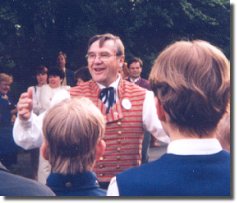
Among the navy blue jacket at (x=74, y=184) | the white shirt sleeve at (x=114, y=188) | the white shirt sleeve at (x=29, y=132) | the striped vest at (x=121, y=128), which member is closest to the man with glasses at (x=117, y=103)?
the striped vest at (x=121, y=128)

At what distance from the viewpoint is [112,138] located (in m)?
1.07

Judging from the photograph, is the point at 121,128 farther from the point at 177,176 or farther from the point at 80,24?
the point at 177,176

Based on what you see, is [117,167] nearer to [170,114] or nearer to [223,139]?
[223,139]

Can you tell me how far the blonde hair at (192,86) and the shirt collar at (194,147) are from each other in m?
0.02

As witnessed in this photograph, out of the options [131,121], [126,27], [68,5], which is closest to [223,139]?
[131,121]

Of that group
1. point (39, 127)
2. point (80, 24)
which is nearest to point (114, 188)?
point (39, 127)

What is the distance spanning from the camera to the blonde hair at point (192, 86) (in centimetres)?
67

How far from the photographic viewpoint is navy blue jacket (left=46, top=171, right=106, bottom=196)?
30.9 inches

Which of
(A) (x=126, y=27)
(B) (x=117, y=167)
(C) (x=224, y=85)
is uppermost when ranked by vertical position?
(A) (x=126, y=27)

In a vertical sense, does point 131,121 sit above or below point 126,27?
below

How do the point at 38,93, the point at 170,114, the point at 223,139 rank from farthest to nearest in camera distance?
the point at 38,93
the point at 223,139
the point at 170,114

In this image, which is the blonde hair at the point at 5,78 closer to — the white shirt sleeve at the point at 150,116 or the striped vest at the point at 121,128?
the striped vest at the point at 121,128

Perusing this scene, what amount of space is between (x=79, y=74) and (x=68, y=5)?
0.17 meters

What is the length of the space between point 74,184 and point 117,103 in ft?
1.10
